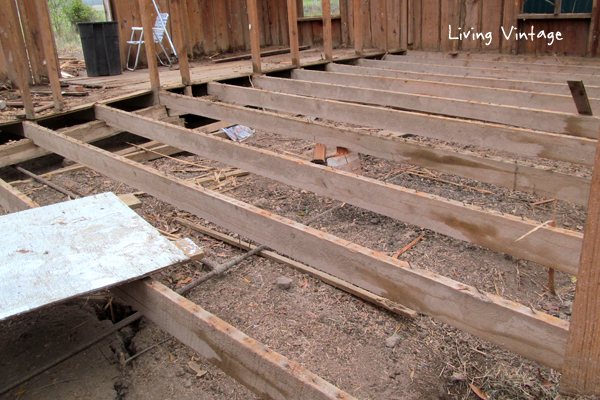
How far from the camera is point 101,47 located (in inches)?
279

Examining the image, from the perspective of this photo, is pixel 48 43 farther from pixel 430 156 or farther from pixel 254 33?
pixel 430 156

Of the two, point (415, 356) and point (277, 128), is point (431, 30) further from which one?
point (415, 356)

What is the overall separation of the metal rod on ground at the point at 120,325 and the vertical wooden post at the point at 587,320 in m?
1.74

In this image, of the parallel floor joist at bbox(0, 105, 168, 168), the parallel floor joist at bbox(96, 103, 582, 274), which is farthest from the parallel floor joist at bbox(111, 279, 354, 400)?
the parallel floor joist at bbox(0, 105, 168, 168)

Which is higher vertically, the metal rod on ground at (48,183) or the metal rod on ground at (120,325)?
the metal rod on ground at (48,183)

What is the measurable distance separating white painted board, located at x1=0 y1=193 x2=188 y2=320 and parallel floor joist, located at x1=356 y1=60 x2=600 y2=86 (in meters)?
4.22

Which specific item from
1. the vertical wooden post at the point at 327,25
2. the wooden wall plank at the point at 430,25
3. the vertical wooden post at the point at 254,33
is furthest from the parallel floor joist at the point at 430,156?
the wooden wall plank at the point at 430,25

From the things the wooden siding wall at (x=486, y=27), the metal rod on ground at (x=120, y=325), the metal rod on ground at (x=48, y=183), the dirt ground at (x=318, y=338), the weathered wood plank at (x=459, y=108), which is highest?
the wooden siding wall at (x=486, y=27)

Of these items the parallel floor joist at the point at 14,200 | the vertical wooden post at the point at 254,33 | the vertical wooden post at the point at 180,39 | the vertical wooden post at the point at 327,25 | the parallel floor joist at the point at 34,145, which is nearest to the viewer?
the parallel floor joist at the point at 14,200

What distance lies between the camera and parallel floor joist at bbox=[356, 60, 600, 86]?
4.61 m

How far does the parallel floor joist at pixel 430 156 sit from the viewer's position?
8.95 ft

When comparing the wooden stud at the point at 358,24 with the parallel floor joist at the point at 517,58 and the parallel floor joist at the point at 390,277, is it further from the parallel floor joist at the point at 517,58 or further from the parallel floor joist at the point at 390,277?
the parallel floor joist at the point at 390,277

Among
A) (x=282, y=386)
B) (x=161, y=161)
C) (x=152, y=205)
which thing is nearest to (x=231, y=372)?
(x=282, y=386)

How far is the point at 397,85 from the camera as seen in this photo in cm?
483
